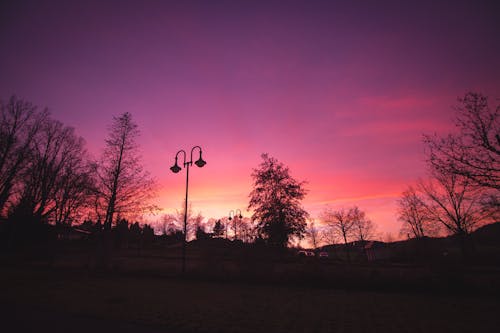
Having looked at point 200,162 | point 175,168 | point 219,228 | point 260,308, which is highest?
point 219,228

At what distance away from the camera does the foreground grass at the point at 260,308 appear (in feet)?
22.4

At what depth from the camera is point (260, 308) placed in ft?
28.8

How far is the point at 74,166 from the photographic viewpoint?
28.8 m

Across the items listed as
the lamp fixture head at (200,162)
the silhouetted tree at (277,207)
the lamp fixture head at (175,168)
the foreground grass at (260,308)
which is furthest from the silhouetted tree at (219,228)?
the foreground grass at (260,308)

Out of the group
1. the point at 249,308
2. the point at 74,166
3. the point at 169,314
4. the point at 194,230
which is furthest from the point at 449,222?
the point at 194,230

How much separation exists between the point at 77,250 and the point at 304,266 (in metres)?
43.7

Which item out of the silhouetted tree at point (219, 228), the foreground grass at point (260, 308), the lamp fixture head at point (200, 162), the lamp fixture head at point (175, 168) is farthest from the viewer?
the silhouetted tree at point (219, 228)

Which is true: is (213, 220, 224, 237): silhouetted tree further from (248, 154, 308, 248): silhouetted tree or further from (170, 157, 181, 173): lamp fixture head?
(170, 157, 181, 173): lamp fixture head

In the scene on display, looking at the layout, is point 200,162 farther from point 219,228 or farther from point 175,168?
point 219,228

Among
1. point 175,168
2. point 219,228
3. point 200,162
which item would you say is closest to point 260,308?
point 200,162

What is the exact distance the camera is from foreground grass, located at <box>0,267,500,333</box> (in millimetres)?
6836

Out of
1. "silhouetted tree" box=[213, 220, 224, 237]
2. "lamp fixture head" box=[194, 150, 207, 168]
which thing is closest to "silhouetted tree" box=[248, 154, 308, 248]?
"lamp fixture head" box=[194, 150, 207, 168]

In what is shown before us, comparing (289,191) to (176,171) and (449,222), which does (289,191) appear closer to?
(176,171)

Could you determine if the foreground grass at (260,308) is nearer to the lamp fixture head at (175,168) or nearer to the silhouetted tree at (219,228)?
the lamp fixture head at (175,168)
